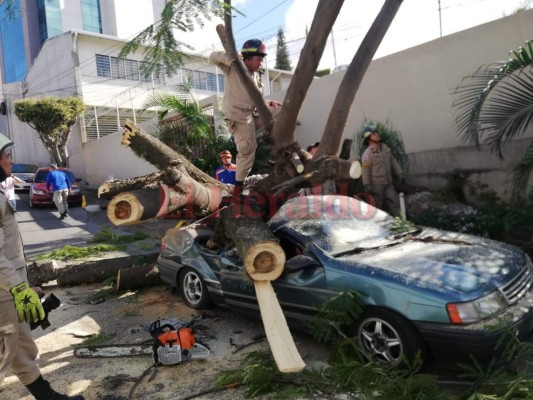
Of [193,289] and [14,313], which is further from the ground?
[14,313]

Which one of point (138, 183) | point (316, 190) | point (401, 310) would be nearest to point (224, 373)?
point (401, 310)

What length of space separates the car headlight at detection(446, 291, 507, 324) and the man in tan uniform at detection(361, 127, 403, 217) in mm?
3963

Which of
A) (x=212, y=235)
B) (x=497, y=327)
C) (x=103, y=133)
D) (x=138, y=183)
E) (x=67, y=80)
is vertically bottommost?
(x=497, y=327)

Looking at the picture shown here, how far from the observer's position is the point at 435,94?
7914mm

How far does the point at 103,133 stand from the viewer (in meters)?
22.1

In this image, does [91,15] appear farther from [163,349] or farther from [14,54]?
[163,349]

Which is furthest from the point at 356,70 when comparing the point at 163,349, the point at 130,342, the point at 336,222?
the point at 130,342

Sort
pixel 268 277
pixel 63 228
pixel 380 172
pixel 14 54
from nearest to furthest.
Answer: pixel 268 277, pixel 380 172, pixel 63 228, pixel 14 54

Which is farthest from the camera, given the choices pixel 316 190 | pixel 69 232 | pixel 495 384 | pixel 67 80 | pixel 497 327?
pixel 67 80

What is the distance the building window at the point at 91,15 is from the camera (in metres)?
31.2

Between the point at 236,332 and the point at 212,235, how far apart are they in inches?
49.5

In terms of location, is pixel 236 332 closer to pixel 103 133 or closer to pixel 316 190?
pixel 316 190

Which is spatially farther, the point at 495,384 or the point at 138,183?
the point at 138,183

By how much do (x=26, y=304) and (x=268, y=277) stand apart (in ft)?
6.05
